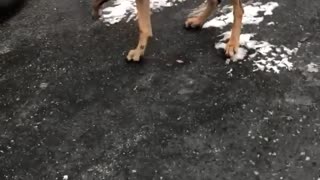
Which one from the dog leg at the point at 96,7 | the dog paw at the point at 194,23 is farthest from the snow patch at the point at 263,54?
the dog leg at the point at 96,7

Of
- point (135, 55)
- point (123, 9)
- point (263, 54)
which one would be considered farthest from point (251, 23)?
point (123, 9)

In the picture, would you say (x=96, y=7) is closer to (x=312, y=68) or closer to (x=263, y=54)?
(x=263, y=54)

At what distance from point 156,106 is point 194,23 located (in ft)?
4.46

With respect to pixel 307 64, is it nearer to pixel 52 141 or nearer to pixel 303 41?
pixel 303 41

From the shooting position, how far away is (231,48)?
15.9 ft

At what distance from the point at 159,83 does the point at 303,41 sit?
160cm

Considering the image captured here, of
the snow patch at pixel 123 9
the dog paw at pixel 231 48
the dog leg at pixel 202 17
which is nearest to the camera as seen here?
the dog paw at pixel 231 48

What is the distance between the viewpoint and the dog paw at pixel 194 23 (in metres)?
5.31

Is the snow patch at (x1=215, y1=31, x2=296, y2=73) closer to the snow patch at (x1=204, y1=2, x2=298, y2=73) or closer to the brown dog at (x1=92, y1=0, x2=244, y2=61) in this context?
the snow patch at (x1=204, y1=2, x2=298, y2=73)

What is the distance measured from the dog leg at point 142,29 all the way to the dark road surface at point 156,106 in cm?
10

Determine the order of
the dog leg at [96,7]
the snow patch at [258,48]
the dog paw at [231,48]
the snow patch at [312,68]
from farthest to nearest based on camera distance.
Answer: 1. the dog leg at [96,7]
2. the dog paw at [231,48]
3. the snow patch at [258,48]
4. the snow patch at [312,68]

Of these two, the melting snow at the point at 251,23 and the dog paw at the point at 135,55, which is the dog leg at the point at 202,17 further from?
the dog paw at the point at 135,55

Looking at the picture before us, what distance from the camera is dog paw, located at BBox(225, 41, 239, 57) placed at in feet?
15.8

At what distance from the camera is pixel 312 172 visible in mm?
3533
